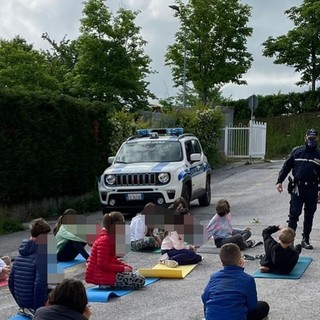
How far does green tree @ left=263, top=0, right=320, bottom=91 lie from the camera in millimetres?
47000

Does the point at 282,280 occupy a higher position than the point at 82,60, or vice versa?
the point at 82,60

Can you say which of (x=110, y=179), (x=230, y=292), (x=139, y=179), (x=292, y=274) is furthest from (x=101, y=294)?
(x=110, y=179)

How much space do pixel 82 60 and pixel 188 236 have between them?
82.0ft

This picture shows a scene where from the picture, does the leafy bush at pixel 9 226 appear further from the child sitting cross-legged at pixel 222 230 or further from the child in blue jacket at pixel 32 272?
the child in blue jacket at pixel 32 272

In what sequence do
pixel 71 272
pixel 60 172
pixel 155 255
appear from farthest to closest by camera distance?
pixel 60 172
pixel 155 255
pixel 71 272

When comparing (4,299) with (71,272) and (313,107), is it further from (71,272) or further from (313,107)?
(313,107)

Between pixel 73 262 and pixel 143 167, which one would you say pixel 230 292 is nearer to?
pixel 73 262

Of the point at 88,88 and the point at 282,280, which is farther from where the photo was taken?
the point at 88,88

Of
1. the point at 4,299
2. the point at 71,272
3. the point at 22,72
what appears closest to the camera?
the point at 4,299

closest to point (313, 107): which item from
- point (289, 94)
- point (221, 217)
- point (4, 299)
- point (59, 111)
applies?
point (289, 94)

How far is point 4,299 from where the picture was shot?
381 inches

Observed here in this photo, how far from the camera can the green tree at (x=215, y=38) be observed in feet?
130

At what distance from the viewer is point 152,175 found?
1722cm

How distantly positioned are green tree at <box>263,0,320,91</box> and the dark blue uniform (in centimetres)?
3617
